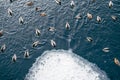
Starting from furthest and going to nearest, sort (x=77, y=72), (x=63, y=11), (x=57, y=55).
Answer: (x=63, y=11) < (x=57, y=55) < (x=77, y=72)

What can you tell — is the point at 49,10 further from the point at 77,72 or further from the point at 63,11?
the point at 77,72

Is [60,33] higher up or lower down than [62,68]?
higher up

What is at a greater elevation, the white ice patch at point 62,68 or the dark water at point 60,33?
the dark water at point 60,33

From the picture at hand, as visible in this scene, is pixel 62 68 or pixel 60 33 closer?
pixel 62 68

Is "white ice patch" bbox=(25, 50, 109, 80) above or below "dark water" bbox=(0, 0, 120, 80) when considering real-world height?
below

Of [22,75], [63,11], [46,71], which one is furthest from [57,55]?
[63,11]
